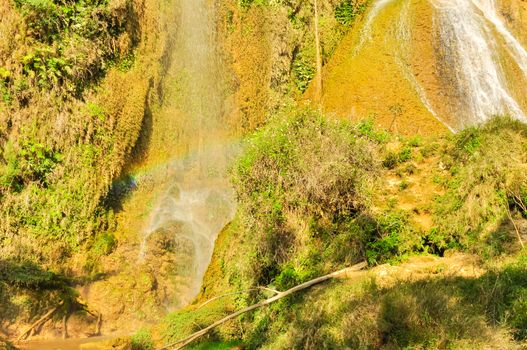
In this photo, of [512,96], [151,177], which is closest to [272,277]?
[151,177]

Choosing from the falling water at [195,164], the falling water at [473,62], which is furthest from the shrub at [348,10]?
the falling water at [195,164]

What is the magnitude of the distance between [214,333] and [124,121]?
8274 millimetres

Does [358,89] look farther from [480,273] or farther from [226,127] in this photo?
[480,273]

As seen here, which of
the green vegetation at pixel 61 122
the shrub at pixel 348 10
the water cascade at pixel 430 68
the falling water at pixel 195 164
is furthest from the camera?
the shrub at pixel 348 10

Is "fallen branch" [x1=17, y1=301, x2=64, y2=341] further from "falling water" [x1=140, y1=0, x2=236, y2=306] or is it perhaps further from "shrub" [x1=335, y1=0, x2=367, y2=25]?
"shrub" [x1=335, y1=0, x2=367, y2=25]

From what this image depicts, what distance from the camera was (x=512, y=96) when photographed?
18.5 metres

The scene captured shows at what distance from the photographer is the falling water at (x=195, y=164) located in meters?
15.7

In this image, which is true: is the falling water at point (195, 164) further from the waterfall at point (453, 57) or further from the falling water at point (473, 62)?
the falling water at point (473, 62)

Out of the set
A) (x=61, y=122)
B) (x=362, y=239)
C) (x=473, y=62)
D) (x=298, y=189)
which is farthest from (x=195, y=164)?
(x=473, y=62)

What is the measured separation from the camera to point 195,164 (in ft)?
57.2

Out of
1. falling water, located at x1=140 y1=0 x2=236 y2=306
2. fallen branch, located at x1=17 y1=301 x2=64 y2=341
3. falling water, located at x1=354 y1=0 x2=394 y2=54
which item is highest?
falling water, located at x1=354 y1=0 x2=394 y2=54

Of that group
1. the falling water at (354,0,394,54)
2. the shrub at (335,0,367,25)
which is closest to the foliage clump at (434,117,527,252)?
the falling water at (354,0,394,54)

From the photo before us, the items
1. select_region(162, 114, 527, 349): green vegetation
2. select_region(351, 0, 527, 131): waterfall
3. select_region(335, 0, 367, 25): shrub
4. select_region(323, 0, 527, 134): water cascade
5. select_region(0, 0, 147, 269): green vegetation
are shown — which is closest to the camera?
select_region(162, 114, 527, 349): green vegetation

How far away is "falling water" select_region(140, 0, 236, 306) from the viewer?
1573 centimetres
